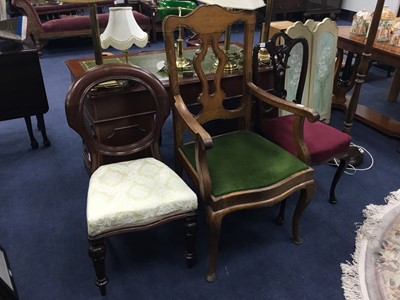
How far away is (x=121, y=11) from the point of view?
163 centimetres

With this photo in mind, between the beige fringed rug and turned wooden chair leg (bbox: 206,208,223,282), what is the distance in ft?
1.94

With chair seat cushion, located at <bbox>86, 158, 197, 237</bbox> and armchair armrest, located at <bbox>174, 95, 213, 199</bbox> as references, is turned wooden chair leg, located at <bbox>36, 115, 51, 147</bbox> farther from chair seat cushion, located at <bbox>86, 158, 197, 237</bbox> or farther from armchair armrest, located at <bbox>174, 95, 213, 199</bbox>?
armchair armrest, located at <bbox>174, 95, 213, 199</bbox>

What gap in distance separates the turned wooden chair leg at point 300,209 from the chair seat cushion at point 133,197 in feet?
1.78

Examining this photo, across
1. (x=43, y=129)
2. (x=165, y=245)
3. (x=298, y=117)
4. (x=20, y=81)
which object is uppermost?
(x=298, y=117)

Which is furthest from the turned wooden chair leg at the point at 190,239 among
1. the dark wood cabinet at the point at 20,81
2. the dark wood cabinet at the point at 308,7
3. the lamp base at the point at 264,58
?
the dark wood cabinet at the point at 308,7

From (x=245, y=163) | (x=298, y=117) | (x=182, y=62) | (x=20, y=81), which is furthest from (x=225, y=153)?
(x=20, y=81)

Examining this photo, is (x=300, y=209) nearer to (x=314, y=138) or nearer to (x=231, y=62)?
(x=314, y=138)

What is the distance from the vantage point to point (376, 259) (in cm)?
168

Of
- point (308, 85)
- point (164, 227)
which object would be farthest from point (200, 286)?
point (308, 85)

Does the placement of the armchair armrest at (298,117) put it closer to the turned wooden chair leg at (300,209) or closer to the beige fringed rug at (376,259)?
the turned wooden chair leg at (300,209)

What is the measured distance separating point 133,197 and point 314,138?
996mm

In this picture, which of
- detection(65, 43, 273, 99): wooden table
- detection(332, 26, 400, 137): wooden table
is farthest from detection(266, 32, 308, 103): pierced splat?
detection(332, 26, 400, 137): wooden table

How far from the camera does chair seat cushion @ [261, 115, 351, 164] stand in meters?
1.76

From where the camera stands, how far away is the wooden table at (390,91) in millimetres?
2461
